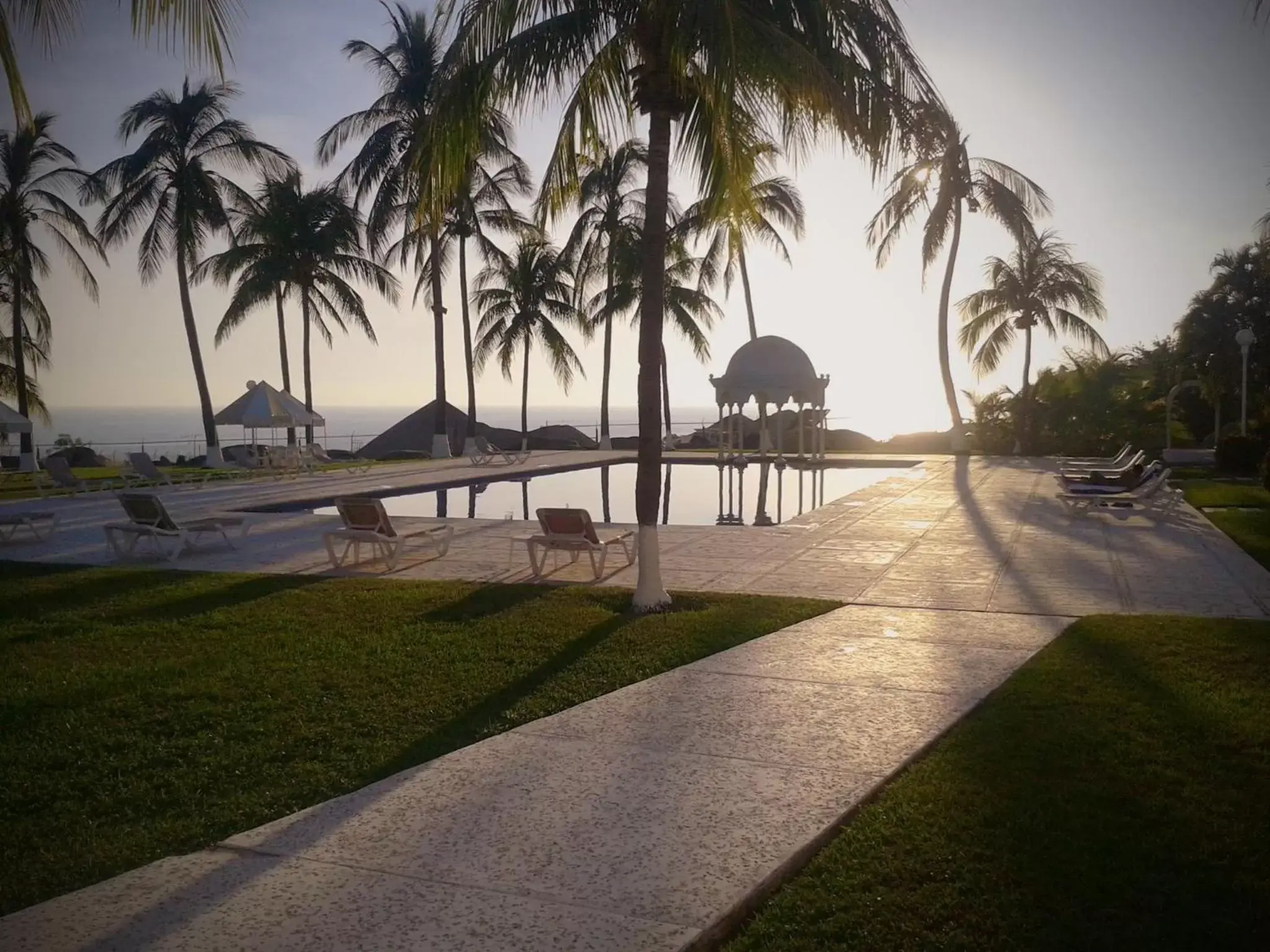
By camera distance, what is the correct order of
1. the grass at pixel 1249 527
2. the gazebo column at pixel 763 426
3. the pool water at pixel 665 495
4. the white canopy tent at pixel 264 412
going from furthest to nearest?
the gazebo column at pixel 763 426 → the white canopy tent at pixel 264 412 → the pool water at pixel 665 495 → the grass at pixel 1249 527

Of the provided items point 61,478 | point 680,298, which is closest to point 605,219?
point 680,298

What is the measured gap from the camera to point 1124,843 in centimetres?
404

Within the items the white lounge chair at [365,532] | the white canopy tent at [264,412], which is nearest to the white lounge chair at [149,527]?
the white lounge chair at [365,532]

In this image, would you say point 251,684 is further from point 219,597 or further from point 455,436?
point 455,436

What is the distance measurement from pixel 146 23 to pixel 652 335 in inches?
182

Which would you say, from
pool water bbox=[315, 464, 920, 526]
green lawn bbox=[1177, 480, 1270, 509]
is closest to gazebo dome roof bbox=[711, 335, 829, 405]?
pool water bbox=[315, 464, 920, 526]

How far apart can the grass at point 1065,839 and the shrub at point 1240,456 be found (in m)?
19.0

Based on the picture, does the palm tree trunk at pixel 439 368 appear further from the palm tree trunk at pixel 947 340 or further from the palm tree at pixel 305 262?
the palm tree trunk at pixel 947 340

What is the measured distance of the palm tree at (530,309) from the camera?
35.3 metres

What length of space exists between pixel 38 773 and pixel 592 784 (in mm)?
2730

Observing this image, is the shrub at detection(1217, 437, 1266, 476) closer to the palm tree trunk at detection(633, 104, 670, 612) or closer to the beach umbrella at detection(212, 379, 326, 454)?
the palm tree trunk at detection(633, 104, 670, 612)

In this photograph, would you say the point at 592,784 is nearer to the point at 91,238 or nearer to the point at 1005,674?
the point at 1005,674

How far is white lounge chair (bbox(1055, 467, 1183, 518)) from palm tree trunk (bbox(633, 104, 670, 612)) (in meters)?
8.46

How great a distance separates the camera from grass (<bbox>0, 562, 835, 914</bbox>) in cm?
457
